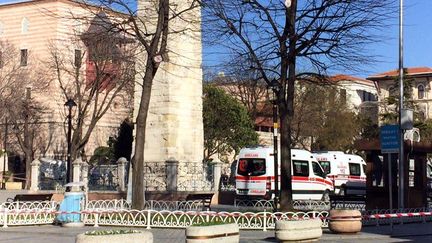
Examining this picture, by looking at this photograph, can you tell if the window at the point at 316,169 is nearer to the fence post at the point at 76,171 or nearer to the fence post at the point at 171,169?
the fence post at the point at 171,169

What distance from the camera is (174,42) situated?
2855cm

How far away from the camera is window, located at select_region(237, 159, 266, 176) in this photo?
31.0 m

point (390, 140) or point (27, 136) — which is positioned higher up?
point (27, 136)

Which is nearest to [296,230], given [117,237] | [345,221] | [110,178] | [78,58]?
[345,221]

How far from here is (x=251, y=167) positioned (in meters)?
31.3

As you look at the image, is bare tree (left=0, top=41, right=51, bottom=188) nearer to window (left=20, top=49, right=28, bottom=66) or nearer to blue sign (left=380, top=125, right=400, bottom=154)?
window (left=20, top=49, right=28, bottom=66)

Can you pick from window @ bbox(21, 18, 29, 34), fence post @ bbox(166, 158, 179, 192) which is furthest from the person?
window @ bbox(21, 18, 29, 34)

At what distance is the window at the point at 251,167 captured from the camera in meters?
31.0

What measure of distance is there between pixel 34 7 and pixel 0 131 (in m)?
11.7

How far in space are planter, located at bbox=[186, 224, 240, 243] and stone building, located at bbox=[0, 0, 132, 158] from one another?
3688 cm

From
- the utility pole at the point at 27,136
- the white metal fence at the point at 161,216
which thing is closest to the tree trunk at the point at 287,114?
the white metal fence at the point at 161,216

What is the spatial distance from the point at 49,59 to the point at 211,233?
4403 cm

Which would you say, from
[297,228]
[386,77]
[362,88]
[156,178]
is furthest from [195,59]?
[362,88]

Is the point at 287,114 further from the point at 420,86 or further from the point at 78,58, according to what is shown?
the point at 420,86
